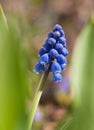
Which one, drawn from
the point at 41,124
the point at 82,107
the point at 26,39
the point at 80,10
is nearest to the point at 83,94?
the point at 82,107

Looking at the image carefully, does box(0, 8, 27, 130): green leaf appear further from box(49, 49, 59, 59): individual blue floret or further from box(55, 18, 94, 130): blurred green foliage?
box(49, 49, 59, 59): individual blue floret

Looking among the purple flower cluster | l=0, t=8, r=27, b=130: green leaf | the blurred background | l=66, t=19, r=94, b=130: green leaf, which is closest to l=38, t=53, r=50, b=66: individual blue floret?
the purple flower cluster

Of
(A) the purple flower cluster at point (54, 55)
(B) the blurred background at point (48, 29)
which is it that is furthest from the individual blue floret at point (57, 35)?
(B) the blurred background at point (48, 29)

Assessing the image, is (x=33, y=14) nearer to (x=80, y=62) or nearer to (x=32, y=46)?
(x=32, y=46)

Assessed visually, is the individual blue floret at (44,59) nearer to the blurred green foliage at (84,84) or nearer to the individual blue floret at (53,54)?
the individual blue floret at (53,54)

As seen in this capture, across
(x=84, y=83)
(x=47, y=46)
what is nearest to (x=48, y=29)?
(x=47, y=46)

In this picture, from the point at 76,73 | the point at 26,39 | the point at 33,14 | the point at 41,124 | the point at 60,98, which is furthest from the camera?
the point at 33,14
